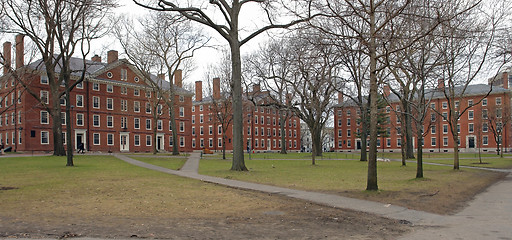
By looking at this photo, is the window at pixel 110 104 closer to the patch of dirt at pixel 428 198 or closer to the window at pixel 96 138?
the window at pixel 96 138

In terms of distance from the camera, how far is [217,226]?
327 inches

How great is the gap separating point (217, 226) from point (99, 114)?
5614 cm

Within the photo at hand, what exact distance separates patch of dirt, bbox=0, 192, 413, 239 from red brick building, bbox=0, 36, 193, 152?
4281cm

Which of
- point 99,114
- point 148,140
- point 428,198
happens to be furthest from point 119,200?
point 148,140

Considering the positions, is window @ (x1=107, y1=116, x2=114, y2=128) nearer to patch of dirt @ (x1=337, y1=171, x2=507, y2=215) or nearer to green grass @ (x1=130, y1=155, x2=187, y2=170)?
green grass @ (x1=130, y1=155, x2=187, y2=170)

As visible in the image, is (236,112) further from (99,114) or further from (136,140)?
(136,140)

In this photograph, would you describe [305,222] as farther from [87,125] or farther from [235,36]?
[87,125]

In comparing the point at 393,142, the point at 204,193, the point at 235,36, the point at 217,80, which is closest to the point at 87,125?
the point at 217,80

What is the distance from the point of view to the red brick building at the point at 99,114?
52.0 meters

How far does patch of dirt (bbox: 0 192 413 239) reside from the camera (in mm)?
7457

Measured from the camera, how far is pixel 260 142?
9531 centimetres

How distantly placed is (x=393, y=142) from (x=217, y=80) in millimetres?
59534

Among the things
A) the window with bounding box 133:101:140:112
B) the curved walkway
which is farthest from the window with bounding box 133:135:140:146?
the curved walkway

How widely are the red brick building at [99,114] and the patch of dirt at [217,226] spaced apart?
42.8m
